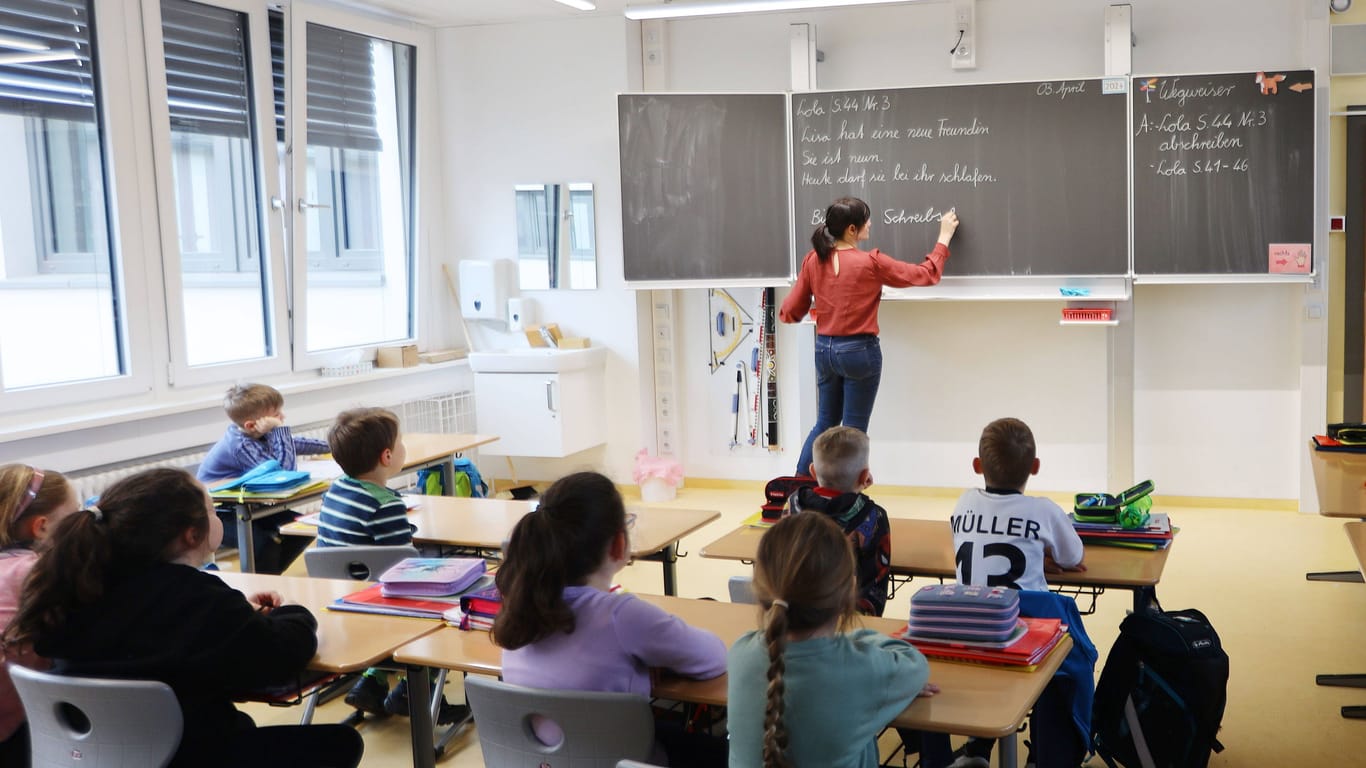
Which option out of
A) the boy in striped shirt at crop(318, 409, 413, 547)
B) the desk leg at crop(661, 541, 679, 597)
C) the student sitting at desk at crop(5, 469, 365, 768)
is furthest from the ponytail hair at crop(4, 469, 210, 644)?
the desk leg at crop(661, 541, 679, 597)

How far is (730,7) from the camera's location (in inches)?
224

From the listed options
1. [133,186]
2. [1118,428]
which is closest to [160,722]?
[133,186]

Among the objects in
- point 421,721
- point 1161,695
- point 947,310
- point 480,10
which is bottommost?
point 1161,695

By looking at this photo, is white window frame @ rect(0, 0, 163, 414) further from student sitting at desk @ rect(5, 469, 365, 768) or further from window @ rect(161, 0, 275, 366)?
student sitting at desk @ rect(5, 469, 365, 768)

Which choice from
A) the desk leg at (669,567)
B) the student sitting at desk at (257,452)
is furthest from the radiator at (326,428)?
the desk leg at (669,567)

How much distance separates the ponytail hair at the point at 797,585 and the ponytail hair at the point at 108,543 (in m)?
1.13

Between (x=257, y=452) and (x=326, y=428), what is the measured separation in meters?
1.53

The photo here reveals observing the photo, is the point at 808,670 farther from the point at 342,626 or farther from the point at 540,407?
the point at 540,407

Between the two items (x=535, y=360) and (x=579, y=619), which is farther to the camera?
(x=535, y=360)

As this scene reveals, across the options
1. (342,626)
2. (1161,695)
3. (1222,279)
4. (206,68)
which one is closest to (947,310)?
(1222,279)

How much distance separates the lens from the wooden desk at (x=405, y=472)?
4086 mm

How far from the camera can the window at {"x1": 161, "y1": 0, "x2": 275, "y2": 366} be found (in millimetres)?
5379

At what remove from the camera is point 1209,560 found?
523 centimetres

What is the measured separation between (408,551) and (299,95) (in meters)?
3.53
